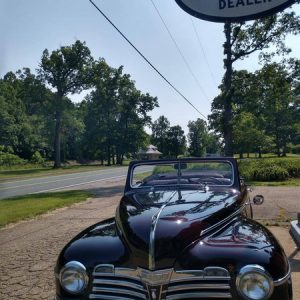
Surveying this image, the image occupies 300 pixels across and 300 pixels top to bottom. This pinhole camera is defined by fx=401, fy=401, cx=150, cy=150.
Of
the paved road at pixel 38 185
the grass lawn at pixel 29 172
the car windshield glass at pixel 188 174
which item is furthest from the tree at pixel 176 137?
the car windshield glass at pixel 188 174

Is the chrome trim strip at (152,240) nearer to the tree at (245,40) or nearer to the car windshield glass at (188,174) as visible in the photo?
the car windshield glass at (188,174)

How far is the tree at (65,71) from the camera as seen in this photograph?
42641 mm

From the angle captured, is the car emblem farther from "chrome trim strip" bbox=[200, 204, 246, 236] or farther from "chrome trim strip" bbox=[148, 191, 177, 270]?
"chrome trim strip" bbox=[200, 204, 246, 236]

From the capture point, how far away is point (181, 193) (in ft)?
14.2

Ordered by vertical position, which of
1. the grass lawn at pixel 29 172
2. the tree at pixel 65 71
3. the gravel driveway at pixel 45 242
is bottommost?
the gravel driveway at pixel 45 242

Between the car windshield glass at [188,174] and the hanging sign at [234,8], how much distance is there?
2575mm

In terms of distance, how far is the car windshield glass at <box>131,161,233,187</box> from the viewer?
4.88 m

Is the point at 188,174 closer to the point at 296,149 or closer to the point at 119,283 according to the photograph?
the point at 119,283

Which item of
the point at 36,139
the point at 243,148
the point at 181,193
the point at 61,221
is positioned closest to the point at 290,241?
the point at 181,193

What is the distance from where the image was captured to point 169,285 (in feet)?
9.20

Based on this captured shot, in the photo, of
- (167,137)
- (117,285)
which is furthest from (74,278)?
(167,137)

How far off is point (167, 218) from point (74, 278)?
871 millimetres

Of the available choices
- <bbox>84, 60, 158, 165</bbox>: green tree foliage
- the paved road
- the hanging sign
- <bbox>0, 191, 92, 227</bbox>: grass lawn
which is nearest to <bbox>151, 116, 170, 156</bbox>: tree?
<bbox>84, 60, 158, 165</bbox>: green tree foliage

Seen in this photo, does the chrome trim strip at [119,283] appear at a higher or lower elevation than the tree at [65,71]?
lower
